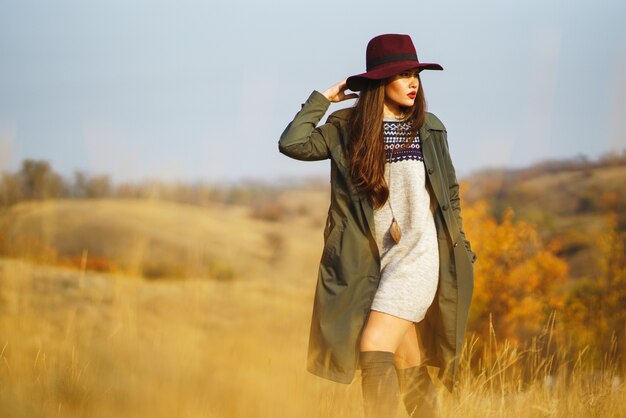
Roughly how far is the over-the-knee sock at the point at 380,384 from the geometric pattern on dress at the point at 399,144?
2.61ft

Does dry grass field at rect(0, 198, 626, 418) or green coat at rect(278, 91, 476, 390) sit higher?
green coat at rect(278, 91, 476, 390)

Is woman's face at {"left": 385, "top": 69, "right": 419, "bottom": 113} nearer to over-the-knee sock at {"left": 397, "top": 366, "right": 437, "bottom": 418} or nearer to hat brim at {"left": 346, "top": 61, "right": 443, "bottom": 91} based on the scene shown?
hat brim at {"left": 346, "top": 61, "right": 443, "bottom": 91}

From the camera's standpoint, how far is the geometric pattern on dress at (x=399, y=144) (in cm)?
339

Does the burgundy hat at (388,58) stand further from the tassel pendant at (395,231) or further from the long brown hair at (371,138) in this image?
the tassel pendant at (395,231)

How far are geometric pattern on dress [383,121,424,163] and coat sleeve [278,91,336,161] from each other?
0.83 ft

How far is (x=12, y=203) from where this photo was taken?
750 cm

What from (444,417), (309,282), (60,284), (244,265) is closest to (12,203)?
(444,417)

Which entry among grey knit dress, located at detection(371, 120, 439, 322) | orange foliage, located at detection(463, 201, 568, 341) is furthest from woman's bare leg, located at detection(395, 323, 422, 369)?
Result: orange foliage, located at detection(463, 201, 568, 341)

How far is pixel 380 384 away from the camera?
10.5ft

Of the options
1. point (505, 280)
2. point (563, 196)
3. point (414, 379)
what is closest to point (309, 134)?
point (414, 379)

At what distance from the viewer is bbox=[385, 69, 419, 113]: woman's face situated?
3.43 m

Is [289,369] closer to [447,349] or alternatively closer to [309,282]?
[447,349]

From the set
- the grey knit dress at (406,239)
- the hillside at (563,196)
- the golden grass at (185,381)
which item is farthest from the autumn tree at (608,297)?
the hillside at (563,196)

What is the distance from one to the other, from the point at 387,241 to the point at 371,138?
1.39 ft
